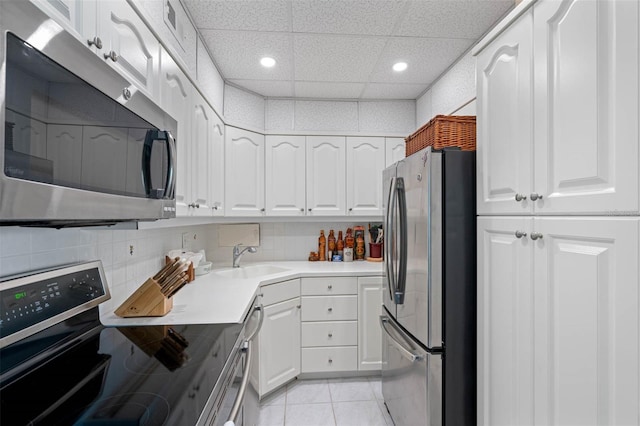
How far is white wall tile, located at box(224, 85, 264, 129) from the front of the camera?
2.57 metres

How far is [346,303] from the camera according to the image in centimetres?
250

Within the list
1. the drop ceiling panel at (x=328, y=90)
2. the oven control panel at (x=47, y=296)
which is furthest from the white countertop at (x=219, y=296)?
the drop ceiling panel at (x=328, y=90)

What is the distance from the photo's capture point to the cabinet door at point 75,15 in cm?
73

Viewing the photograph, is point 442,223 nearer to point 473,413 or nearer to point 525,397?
point 525,397

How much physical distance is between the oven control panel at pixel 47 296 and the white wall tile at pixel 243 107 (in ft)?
5.61

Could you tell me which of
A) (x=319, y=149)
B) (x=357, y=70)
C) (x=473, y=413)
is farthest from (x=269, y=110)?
(x=473, y=413)

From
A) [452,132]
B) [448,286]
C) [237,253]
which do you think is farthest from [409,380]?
[237,253]

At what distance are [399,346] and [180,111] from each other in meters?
1.70

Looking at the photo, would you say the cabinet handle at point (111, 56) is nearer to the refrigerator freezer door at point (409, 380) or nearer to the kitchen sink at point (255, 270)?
the refrigerator freezer door at point (409, 380)

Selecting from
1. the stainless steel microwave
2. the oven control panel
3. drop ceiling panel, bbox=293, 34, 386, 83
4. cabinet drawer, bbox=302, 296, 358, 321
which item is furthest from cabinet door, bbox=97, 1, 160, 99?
cabinet drawer, bbox=302, 296, 358, 321

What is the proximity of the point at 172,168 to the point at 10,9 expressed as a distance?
23.0 inches

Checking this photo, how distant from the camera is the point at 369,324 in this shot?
8.23 feet

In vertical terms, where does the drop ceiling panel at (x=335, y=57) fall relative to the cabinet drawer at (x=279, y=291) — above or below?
above

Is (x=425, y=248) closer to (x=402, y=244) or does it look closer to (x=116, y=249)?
(x=402, y=244)
